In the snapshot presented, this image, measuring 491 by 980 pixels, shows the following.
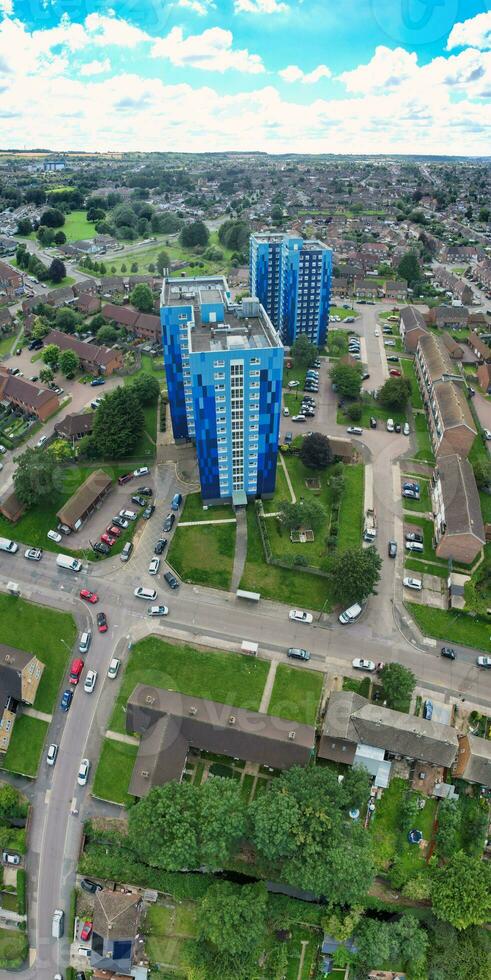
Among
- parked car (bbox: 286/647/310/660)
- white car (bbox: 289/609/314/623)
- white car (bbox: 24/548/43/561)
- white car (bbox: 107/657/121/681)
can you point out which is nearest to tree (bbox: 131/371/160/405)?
white car (bbox: 24/548/43/561)

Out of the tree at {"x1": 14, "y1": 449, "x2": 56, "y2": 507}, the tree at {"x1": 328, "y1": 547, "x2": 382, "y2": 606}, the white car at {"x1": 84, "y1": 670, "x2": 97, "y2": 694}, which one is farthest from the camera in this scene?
the tree at {"x1": 14, "y1": 449, "x2": 56, "y2": 507}

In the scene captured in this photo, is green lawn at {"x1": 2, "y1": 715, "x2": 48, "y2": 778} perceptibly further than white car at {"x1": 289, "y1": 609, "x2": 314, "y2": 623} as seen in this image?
No

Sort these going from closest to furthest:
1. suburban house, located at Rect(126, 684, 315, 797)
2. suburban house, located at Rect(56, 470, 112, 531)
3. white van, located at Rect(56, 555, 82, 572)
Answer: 1. suburban house, located at Rect(126, 684, 315, 797)
2. white van, located at Rect(56, 555, 82, 572)
3. suburban house, located at Rect(56, 470, 112, 531)

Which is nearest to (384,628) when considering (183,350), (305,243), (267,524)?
(267,524)

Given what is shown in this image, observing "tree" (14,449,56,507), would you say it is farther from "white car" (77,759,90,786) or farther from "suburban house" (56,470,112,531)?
"white car" (77,759,90,786)

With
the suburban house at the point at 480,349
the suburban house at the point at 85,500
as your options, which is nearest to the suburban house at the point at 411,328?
the suburban house at the point at 480,349

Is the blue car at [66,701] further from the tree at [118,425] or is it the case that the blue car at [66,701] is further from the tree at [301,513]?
the tree at [118,425]

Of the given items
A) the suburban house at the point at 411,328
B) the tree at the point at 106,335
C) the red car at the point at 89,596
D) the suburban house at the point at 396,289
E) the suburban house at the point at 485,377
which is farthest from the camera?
the suburban house at the point at 396,289
